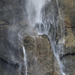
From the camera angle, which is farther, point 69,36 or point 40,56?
point 69,36

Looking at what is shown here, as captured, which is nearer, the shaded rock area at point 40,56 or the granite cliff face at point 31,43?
the shaded rock area at point 40,56

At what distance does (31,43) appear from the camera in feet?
36.7

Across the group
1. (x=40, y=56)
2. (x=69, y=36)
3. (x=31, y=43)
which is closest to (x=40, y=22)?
(x=69, y=36)

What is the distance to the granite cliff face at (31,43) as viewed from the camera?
11094 mm

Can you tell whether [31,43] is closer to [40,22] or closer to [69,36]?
[40,22]

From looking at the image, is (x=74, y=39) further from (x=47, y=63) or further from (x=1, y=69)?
(x=1, y=69)

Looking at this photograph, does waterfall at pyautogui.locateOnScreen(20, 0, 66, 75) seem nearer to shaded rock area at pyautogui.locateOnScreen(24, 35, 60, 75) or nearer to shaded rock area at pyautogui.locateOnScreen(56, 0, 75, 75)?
shaded rock area at pyautogui.locateOnScreen(56, 0, 75, 75)

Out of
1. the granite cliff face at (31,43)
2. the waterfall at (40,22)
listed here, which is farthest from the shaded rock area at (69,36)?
the waterfall at (40,22)

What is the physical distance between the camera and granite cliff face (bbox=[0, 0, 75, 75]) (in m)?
11.1

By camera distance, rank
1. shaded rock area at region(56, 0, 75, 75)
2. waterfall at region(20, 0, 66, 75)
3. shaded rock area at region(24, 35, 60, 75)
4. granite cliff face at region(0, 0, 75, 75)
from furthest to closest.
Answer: waterfall at region(20, 0, 66, 75)
shaded rock area at region(56, 0, 75, 75)
granite cliff face at region(0, 0, 75, 75)
shaded rock area at region(24, 35, 60, 75)

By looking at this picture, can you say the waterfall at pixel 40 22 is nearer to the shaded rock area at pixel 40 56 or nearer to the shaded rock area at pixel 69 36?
the shaded rock area at pixel 69 36

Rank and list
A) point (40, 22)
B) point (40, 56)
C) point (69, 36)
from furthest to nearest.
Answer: point (40, 22) → point (69, 36) → point (40, 56)

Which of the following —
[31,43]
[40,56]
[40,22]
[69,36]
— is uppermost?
[40,22]

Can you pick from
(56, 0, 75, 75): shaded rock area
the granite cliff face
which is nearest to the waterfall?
the granite cliff face
